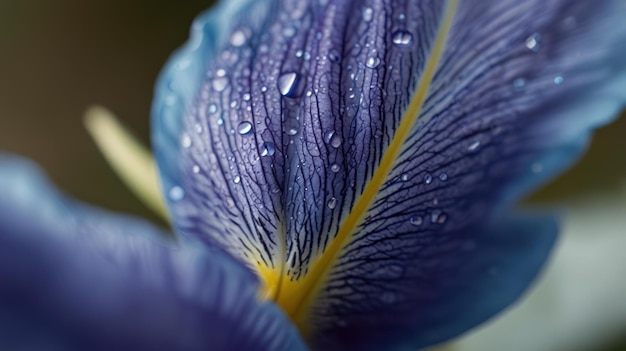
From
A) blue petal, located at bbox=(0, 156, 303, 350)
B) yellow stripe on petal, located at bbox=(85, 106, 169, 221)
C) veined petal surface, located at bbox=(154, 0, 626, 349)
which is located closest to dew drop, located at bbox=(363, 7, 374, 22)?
veined petal surface, located at bbox=(154, 0, 626, 349)

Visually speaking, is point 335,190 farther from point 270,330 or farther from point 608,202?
point 608,202

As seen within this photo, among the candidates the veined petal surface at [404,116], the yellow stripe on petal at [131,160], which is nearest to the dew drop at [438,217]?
the veined petal surface at [404,116]

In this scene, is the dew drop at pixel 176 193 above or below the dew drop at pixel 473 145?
below

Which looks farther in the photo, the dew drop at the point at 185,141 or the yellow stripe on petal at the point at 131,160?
the yellow stripe on petal at the point at 131,160

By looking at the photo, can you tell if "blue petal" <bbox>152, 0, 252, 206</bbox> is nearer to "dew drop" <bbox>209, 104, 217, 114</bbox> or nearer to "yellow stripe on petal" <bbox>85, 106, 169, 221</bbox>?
"dew drop" <bbox>209, 104, 217, 114</bbox>

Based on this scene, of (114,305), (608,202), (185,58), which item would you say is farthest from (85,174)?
A: (114,305)

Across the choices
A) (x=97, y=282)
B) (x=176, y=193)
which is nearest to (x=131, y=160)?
(x=176, y=193)

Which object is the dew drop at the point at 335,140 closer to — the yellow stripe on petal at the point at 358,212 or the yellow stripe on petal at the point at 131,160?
the yellow stripe on petal at the point at 358,212

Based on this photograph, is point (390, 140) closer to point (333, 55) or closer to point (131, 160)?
point (333, 55)
